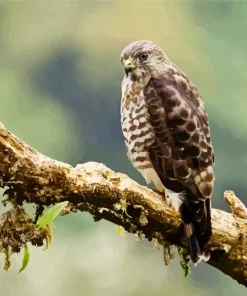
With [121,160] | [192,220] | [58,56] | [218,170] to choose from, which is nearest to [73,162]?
[121,160]

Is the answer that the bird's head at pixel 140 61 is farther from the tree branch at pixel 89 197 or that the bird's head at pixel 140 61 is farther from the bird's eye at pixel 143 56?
the tree branch at pixel 89 197

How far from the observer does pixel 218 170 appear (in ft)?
8.54

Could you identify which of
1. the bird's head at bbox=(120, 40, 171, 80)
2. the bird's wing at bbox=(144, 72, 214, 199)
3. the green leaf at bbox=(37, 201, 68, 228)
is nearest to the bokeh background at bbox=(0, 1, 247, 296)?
the bird's head at bbox=(120, 40, 171, 80)

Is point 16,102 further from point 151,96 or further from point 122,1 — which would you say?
point 151,96

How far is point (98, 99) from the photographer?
8.51 ft

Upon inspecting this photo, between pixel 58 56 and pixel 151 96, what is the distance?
915mm

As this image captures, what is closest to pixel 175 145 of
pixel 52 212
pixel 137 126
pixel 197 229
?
pixel 137 126

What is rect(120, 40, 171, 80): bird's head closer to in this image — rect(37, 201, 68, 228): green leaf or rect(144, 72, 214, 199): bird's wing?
rect(144, 72, 214, 199): bird's wing

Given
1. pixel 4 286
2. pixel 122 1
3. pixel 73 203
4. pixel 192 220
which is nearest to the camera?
pixel 73 203

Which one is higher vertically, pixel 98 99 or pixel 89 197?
pixel 98 99

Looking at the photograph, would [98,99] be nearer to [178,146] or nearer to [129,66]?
[129,66]

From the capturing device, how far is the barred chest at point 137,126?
1734 mm

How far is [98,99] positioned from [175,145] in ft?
3.09

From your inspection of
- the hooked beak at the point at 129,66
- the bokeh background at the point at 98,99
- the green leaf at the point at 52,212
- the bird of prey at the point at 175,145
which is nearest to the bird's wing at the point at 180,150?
the bird of prey at the point at 175,145
